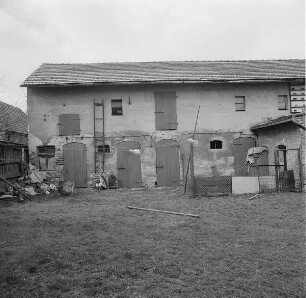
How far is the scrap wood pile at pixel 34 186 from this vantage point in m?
14.1

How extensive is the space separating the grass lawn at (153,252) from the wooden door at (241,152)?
6883mm

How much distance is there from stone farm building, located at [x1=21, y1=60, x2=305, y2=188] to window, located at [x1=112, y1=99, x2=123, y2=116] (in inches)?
2.2

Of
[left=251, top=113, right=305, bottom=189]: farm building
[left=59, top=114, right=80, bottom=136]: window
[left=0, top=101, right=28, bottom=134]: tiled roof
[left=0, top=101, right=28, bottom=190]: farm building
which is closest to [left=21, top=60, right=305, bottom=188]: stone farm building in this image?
[left=59, top=114, right=80, bottom=136]: window

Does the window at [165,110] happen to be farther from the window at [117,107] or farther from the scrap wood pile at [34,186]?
the scrap wood pile at [34,186]

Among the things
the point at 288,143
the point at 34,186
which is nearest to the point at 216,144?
the point at 288,143

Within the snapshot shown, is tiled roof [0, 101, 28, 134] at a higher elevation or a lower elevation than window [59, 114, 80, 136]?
higher

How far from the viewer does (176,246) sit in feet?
21.6

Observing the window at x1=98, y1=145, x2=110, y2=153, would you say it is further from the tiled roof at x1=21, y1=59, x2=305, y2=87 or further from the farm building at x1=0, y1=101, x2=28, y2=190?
the farm building at x1=0, y1=101, x2=28, y2=190

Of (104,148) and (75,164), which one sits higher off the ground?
(104,148)

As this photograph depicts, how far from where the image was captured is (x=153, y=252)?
620 centimetres

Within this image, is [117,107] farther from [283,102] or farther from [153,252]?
[153,252]

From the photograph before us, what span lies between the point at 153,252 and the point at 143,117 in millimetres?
12137

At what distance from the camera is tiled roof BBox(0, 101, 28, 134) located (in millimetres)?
24856

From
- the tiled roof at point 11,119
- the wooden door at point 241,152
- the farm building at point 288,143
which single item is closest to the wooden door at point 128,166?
the wooden door at point 241,152
